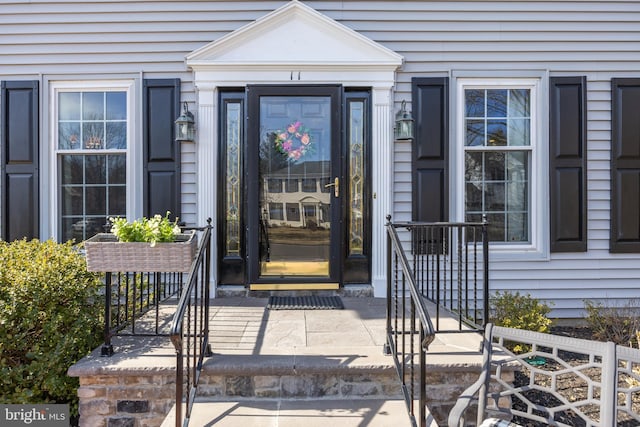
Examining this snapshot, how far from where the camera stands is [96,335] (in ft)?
8.80

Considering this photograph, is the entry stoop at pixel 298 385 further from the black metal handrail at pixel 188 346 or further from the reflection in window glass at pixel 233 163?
the reflection in window glass at pixel 233 163

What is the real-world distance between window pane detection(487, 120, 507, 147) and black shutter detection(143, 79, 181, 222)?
117 inches

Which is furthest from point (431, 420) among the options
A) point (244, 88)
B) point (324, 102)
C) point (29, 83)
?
point (29, 83)

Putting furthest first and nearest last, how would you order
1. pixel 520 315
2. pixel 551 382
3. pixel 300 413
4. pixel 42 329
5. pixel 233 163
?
pixel 233 163 → pixel 520 315 → pixel 42 329 → pixel 300 413 → pixel 551 382

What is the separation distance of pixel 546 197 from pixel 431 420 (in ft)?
9.14

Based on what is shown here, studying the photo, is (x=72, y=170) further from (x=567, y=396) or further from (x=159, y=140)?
(x=567, y=396)

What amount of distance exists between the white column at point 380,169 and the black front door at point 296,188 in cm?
33

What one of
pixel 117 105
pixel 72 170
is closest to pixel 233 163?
pixel 117 105

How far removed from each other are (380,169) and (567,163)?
1.78 m

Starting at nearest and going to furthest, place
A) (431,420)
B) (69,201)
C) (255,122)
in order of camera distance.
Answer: (431,420) → (255,122) → (69,201)

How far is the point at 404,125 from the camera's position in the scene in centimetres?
388

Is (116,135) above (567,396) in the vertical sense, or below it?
above

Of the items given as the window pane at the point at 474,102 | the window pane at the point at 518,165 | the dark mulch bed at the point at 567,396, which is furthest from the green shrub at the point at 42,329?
the window pane at the point at 518,165

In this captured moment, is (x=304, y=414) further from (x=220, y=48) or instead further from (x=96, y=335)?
(x=220, y=48)
